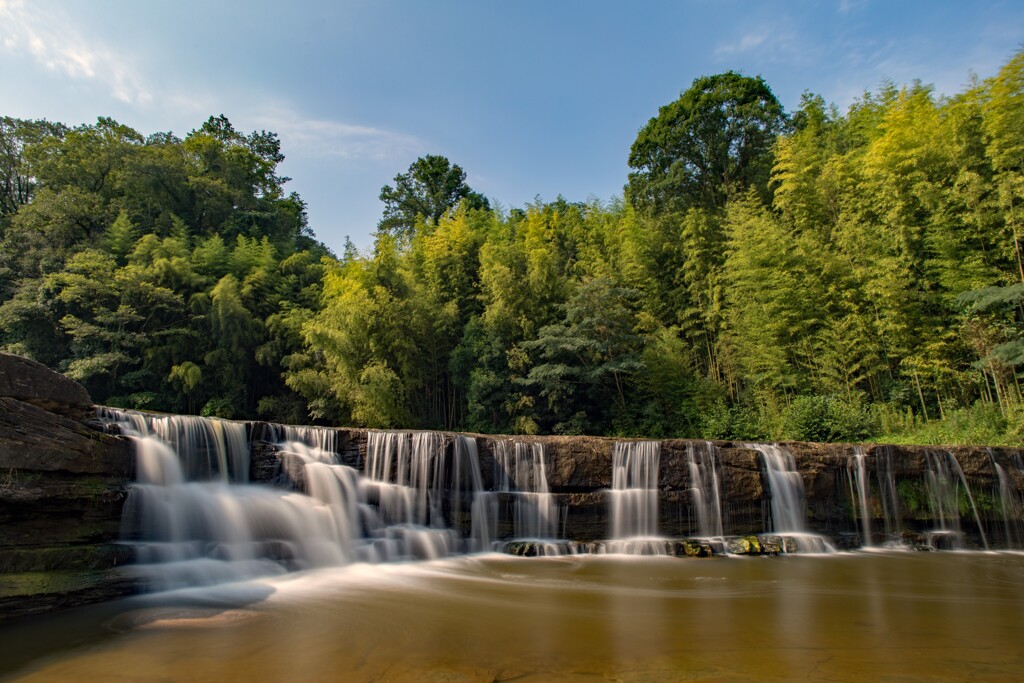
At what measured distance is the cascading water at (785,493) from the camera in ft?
28.9

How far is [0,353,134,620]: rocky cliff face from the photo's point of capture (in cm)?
A: 504

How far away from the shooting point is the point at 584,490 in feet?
29.0

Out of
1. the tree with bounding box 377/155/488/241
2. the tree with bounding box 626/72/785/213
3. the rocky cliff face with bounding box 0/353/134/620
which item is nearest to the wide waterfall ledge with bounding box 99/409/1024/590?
the rocky cliff face with bounding box 0/353/134/620

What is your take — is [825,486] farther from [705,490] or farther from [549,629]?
[549,629]

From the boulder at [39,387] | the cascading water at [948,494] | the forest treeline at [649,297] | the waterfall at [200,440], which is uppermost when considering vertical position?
the forest treeline at [649,297]

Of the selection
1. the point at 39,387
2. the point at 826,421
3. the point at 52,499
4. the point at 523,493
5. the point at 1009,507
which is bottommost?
the point at 1009,507

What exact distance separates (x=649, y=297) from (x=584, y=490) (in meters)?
9.10

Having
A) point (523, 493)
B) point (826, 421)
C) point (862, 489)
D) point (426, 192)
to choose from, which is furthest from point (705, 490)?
point (426, 192)

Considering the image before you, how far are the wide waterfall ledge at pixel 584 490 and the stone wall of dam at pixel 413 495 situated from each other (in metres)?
0.02

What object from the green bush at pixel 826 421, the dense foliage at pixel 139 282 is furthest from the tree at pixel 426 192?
the green bush at pixel 826 421

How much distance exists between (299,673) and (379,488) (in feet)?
15.6

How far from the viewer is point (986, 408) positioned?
35.9 ft

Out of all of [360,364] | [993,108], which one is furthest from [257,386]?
[993,108]

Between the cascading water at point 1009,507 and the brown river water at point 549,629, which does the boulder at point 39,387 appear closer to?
the brown river water at point 549,629
